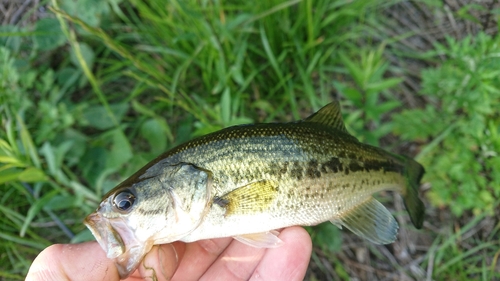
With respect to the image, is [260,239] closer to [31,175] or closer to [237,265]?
[237,265]

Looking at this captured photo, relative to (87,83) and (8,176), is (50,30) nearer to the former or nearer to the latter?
(87,83)

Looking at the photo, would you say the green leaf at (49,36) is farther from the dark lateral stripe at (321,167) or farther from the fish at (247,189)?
the dark lateral stripe at (321,167)

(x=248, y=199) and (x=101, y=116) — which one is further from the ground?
(x=101, y=116)

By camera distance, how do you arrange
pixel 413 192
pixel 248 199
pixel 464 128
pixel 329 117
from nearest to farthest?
pixel 248 199, pixel 329 117, pixel 413 192, pixel 464 128

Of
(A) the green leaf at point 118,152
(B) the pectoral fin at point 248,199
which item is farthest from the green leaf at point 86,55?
(B) the pectoral fin at point 248,199

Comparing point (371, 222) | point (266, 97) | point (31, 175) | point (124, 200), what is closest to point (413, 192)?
point (371, 222)

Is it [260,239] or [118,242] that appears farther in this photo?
[260,239]

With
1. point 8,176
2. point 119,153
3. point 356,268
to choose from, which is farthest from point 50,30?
point 356,268

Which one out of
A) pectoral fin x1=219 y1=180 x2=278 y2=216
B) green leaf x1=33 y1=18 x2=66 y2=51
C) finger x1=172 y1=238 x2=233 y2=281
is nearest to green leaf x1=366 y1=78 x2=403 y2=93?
pectoral fin x1=219 y1=180 x2=278 y2=216
